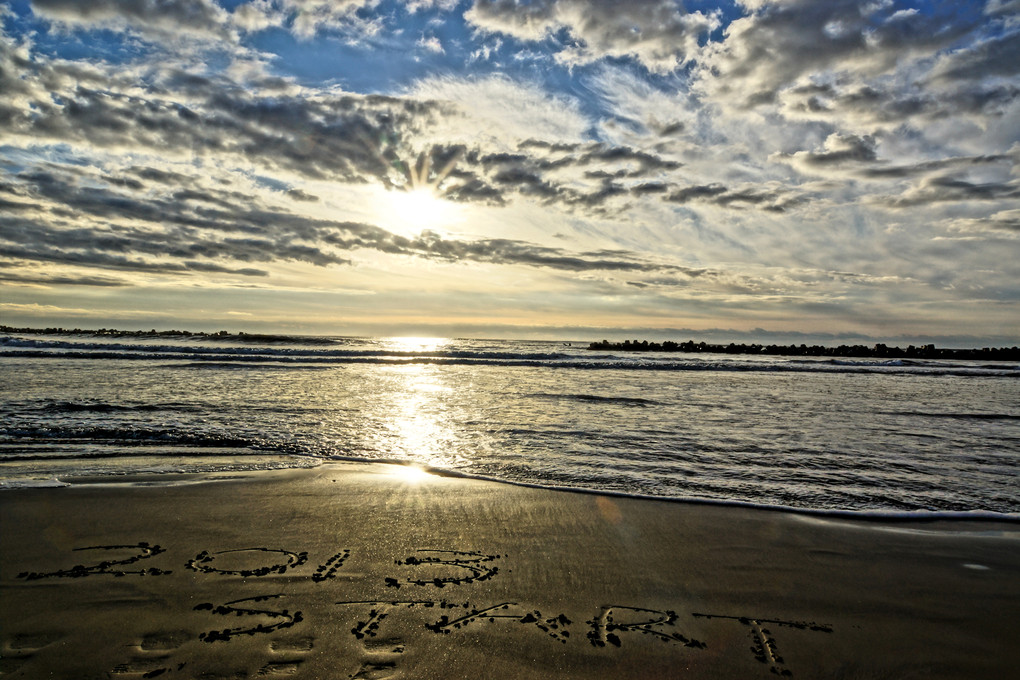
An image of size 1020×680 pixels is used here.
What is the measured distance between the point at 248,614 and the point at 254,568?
2.52 feet

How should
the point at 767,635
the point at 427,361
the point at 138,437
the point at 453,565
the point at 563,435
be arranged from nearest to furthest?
1. the point at 767,635
2. the point at 453,565
3. the point at 138,437
4. the point at 563,435
5. the point at 427,361

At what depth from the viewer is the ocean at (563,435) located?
7207 millimetres

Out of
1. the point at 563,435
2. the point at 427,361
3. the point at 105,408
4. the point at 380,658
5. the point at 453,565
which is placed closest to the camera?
the point at 380,658

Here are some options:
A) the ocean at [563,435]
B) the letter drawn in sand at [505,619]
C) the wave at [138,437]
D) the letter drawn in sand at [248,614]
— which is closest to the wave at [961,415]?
the ocean at [563,435]

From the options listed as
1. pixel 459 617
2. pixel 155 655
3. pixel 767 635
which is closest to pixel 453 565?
pixel 459 617

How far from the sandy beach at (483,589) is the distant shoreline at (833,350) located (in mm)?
49889

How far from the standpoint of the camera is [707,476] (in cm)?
755

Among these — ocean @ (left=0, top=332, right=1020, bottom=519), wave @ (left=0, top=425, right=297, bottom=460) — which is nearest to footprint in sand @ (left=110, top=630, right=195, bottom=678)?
ocean @ (left=0, top=332, right=1020, bottom=519)

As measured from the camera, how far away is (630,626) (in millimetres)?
3672

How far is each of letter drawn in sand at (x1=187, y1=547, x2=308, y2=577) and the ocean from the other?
9.76 feet

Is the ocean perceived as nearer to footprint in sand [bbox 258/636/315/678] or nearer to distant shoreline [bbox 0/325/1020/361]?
footprint in sand [bbox 258/636/315/678]

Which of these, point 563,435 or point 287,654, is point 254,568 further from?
point 563,435

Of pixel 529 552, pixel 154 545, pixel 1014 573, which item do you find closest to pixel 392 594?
pixel 529 552

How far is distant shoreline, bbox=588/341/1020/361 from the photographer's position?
50656mm
